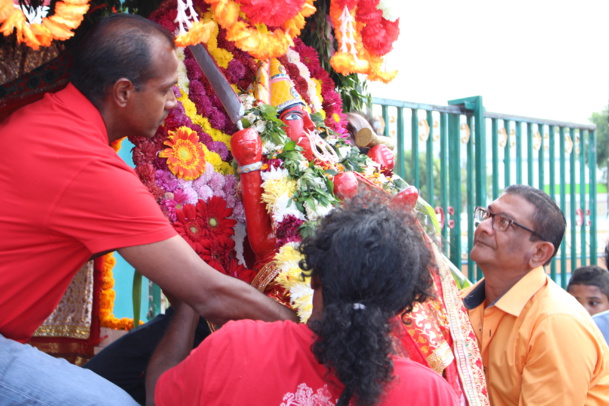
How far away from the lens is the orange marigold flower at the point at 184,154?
2611 mm

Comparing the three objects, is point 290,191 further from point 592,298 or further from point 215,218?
point 592,298

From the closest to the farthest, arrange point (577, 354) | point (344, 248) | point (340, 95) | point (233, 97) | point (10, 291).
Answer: point (344, 248) → point (10, 291) → point (577, 354) → point (233, 97) → point (340, 95)

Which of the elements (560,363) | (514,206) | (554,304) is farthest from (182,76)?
(560,363)

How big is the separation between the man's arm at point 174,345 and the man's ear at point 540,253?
145cm

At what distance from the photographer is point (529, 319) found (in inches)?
99.1

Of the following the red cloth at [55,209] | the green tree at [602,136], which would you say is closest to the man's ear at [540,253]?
the red cloth at [55,209]

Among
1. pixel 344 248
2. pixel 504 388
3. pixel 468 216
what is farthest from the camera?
pixel 468 216

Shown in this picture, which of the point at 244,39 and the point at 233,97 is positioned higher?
the point at 244,39

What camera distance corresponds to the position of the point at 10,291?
1860 mm

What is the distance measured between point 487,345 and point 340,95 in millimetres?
1612

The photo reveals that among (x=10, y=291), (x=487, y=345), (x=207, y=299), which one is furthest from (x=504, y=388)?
(x=10, y=291)

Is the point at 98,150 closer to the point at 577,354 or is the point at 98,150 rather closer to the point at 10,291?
the point at 10,291

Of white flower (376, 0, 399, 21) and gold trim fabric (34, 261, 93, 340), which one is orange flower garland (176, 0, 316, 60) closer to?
white flower (376, 0, 399, 21)

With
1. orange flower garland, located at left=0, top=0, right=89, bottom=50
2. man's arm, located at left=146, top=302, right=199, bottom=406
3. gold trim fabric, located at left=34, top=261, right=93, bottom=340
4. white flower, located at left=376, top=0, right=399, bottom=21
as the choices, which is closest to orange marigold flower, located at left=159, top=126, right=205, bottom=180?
man's arm, located at left=146, top=302, right=199, bottom=406
